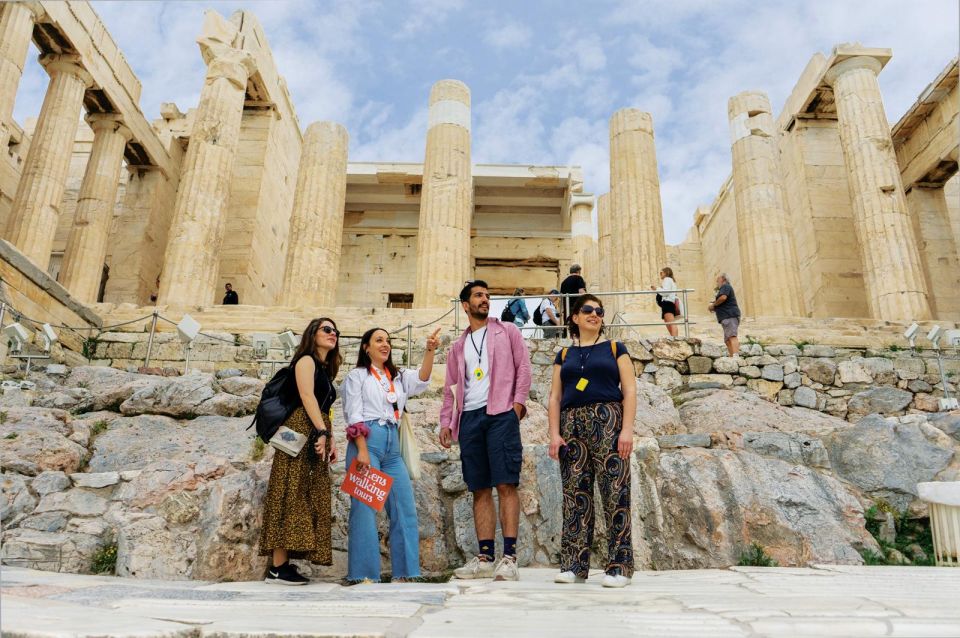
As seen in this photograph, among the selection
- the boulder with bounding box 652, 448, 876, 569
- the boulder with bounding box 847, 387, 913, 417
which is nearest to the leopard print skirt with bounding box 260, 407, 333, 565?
the boulder with bounding box 652, 448, 876, 569

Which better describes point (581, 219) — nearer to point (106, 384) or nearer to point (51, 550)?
point (106, 384)

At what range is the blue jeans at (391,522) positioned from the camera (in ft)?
13.5

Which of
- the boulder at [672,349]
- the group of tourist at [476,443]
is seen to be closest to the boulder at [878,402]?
the boulder at [672,349]

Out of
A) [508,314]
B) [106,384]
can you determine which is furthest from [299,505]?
[508,314]

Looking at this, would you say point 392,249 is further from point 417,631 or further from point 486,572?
point 417,631

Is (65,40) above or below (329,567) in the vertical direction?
above

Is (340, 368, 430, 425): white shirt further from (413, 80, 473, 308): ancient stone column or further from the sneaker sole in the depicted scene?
(413, 80, 473, 308): ancient stone column

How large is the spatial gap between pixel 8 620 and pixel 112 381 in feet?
26.0

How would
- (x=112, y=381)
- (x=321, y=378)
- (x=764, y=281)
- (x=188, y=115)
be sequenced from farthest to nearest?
(x=188, y=115) < (x=764, y=281) < (x=112, y=381) < (x=321, y=378)

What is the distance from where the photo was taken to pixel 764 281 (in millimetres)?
16797

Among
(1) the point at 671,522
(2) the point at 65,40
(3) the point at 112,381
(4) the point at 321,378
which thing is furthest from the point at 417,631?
(2) the point at 65,40

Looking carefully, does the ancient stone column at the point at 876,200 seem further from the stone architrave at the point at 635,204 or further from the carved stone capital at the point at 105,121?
the carved stone capital at the point at 105,121

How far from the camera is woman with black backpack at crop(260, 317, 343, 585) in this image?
13.5 feet

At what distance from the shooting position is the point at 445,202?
55.1ft
